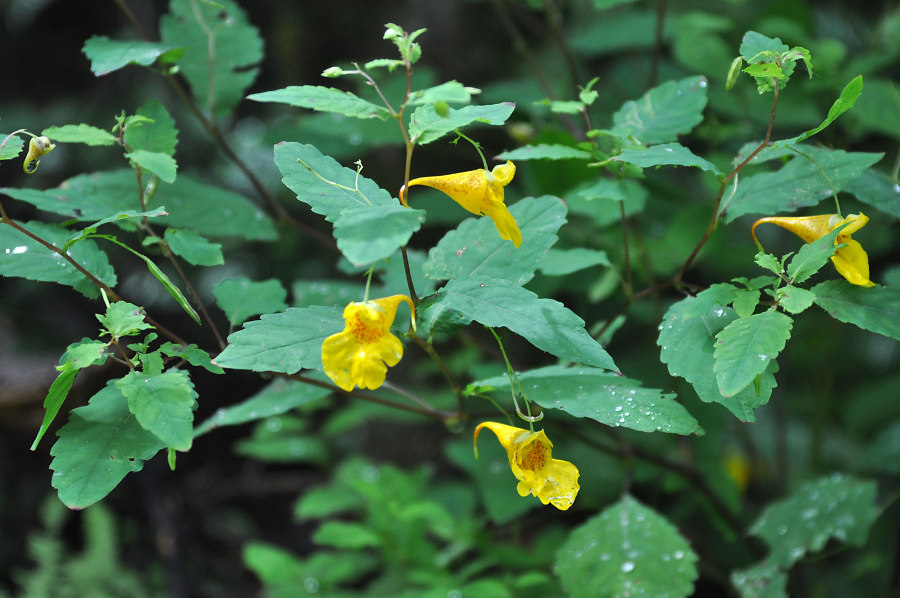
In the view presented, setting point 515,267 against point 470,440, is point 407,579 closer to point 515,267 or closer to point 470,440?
point 470,440

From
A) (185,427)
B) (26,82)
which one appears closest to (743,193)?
(185,427)

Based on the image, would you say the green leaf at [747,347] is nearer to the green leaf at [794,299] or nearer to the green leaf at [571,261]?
the green leaf at [794,299]

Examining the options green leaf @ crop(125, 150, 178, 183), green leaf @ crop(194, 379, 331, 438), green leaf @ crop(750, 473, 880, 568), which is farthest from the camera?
green leaf @ crop(750, 473, 880, 568)

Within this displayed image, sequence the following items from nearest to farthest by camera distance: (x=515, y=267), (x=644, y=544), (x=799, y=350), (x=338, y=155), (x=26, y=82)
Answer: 1. (x=515, y=267)
2. (x=644, y=544)
3. (x=338, y=155)
4. (x=799, y=350)
5. (x=26, y=82)

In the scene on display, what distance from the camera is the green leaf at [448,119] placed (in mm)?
714

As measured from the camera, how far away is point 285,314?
78 cm

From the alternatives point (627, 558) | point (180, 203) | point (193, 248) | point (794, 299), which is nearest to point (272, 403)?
point (193, 248)

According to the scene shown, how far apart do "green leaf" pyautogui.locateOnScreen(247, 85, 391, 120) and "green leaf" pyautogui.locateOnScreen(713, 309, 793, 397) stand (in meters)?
0.47

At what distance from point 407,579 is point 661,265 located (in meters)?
1.04

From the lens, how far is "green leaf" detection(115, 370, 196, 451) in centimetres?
69

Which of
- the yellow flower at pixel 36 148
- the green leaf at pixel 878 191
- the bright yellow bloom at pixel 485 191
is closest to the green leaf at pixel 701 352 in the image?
the bright yellow bloom at pixel 485 191

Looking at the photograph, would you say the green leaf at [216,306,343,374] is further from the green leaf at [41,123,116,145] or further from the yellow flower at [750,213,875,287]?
the yellow flower at [750,213,875,287]

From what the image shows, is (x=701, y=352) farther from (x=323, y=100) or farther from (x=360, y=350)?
(x=323, y=100)

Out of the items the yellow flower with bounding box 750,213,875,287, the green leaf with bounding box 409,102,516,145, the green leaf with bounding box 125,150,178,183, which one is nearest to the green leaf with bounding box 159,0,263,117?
the green leaf with bounding box 125,150,178,183
